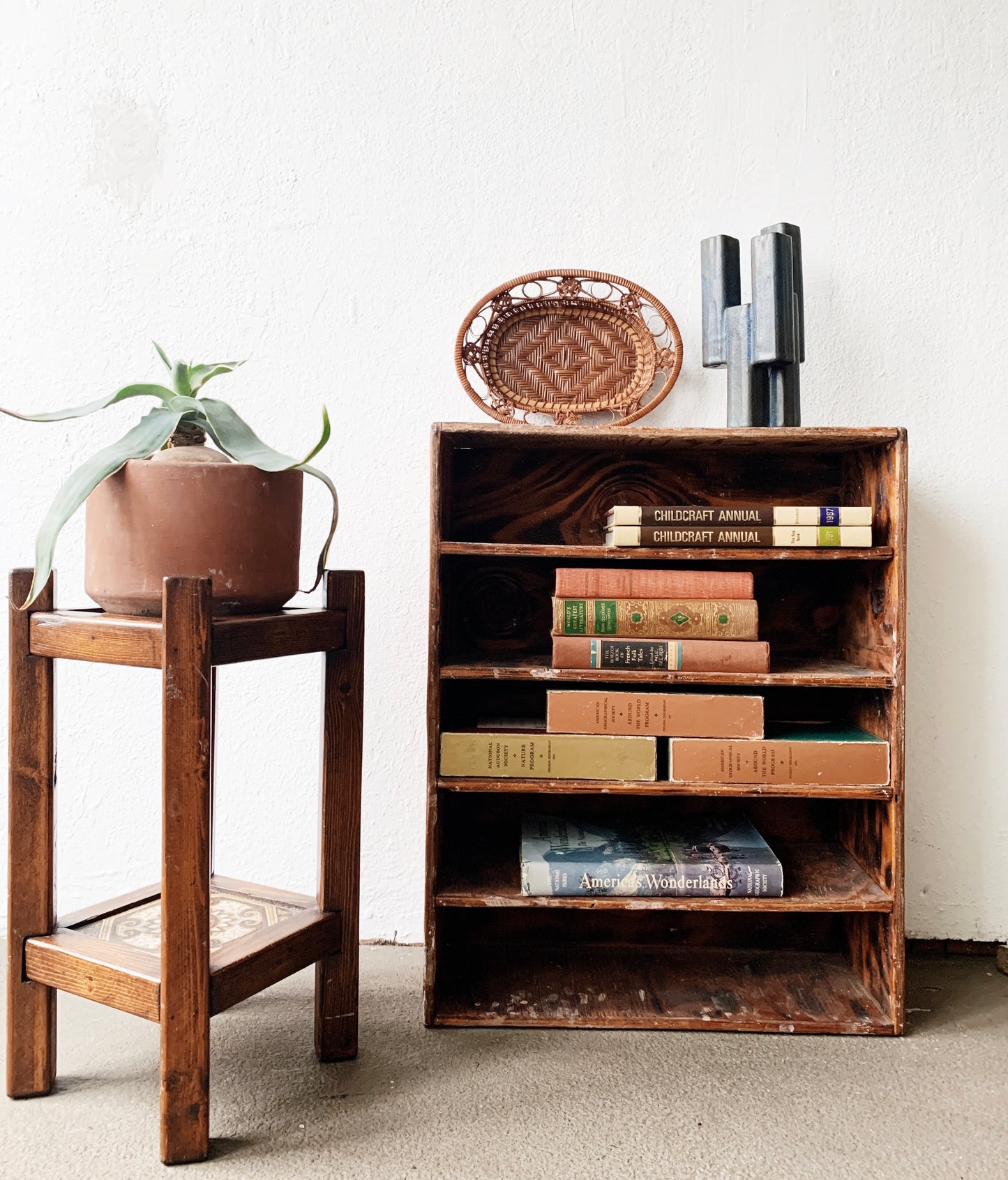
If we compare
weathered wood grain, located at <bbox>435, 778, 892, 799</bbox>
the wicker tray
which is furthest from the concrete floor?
the wicker tray

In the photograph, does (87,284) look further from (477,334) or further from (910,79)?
(910,79)

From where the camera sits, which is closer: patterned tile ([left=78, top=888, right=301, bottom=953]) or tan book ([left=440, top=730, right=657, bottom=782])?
patterned tile ([left=78, top=888, right=301, bottom=953])

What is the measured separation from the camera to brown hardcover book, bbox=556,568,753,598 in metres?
1.38

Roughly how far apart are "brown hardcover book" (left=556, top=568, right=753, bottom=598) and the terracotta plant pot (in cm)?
51

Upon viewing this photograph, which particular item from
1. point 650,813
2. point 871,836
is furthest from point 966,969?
point 650,813

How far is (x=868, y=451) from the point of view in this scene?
4.85 feet

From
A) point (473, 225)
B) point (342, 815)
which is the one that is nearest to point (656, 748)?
point (342, 815)

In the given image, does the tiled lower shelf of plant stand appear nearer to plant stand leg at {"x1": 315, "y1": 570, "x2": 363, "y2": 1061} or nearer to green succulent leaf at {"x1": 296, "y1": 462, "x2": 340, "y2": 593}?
plant stand leg at {"x1": 315, "y1": 570, "x2": 363, "y2": 1061}

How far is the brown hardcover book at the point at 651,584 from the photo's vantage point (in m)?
1.38

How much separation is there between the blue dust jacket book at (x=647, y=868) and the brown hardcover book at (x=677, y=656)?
0.33 metres

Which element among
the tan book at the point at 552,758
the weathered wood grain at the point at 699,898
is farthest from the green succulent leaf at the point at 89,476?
the weathered wood grain at the point at 699,898

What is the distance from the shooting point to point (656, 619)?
1.37 metres

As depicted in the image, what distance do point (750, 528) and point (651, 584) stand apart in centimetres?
18

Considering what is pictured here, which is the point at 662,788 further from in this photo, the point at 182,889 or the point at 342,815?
the point at 182,889
